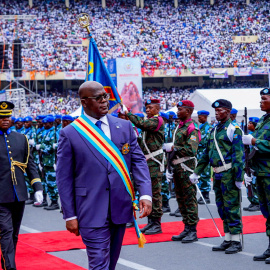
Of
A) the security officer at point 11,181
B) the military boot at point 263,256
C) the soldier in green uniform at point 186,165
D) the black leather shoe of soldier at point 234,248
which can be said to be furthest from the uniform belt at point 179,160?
the security officer at point 11,181

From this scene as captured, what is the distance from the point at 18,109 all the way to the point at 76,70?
14369 mm

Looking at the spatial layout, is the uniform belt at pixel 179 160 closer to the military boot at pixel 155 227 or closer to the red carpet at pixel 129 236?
the military boot at pixel 155 227

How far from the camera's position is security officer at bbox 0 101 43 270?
6.02 meters

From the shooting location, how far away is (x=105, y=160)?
427 cm

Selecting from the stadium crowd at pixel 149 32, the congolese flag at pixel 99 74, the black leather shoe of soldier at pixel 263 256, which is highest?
the stadium crowd at pixel 149 32

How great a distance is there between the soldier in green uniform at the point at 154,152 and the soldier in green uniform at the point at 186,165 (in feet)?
1.07

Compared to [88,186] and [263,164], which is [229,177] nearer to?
[263,164]

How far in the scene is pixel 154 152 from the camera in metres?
8.88

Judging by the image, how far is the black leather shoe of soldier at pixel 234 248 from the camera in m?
7.09

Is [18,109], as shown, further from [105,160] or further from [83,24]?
[105,160]

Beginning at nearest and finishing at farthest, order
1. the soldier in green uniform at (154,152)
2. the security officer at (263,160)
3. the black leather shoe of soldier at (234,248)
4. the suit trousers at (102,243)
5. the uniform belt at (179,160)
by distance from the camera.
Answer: the suit trousers at (102,243) → the security officer at (263,160) → the black leather shoe of soldier at (234,248) → the uniform belt at (179,160) → the soldier in green uniform at (154,152)

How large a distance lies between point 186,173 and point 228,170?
48.5 inches

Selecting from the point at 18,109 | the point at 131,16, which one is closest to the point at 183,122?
the point at 18,109

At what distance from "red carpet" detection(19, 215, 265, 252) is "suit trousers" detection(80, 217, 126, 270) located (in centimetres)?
345
